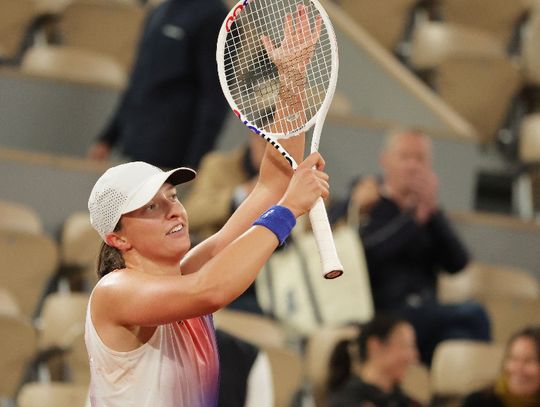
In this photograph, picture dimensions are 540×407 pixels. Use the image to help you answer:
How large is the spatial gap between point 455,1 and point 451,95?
0.90 meters

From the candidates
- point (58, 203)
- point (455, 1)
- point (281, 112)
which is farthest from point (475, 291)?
point (281, 112)

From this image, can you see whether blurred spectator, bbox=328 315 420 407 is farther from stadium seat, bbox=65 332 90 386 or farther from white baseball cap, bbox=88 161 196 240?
white baseball cap, bbox=88 161 196 240

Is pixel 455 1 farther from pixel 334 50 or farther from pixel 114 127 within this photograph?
pixel 334 50

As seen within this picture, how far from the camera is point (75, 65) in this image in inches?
281

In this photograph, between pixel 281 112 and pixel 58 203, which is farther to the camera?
pixel 58 203


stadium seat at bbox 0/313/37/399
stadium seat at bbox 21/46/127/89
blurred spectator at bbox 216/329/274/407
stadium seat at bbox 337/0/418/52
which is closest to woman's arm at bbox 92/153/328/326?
blurred spectator at bbox 216/329/274/407

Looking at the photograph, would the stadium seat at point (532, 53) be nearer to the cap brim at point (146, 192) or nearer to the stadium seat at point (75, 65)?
the stadium seat at point (75, 65)

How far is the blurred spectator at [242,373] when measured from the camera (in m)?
4.09

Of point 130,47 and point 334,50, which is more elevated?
point 334,50

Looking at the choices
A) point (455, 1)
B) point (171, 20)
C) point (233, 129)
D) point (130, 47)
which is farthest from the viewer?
point (455, 1)

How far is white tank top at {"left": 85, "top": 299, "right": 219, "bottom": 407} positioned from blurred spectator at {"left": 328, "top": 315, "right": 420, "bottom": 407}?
2.32 m

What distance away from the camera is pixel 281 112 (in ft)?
10.6

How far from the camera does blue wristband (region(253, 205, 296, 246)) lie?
288 cm

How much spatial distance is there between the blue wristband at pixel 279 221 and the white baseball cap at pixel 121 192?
0.76 ft
